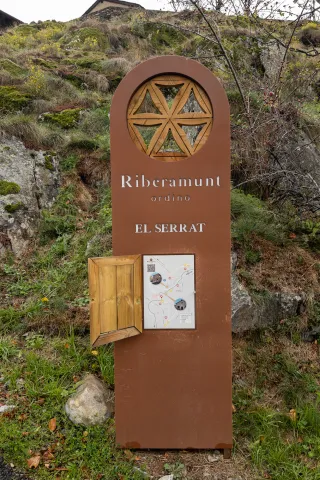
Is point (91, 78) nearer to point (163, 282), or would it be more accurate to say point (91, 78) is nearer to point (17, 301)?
point (17, 301)

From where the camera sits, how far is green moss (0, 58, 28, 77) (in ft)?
32.6

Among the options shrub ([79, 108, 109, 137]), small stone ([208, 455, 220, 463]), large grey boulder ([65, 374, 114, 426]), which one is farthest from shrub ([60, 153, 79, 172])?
small stone ([208, 455, 220, 463])

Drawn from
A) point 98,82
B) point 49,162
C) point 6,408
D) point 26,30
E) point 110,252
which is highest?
point 26,30

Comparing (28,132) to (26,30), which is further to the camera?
(26,30)

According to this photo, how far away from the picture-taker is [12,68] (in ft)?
33.2

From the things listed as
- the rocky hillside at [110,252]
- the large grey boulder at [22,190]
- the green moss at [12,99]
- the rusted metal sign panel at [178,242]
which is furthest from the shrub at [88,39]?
the rusted metal sign panel at [178,242]

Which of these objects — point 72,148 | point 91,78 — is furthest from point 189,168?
point 91,78

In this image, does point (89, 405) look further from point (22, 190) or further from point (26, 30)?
point (26, 30)

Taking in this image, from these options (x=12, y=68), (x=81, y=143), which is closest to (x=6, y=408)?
(x=81, y=143)

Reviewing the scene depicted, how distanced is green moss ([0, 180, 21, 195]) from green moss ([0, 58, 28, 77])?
513 centimetres

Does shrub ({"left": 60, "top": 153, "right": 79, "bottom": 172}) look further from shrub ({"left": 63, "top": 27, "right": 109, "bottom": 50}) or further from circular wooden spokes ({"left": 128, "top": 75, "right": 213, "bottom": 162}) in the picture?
shrub ({"left": 63, "top": 27, "right": 109, "bottom": 50})

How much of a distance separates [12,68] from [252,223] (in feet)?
28.0

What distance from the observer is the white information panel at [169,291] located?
3.12 m

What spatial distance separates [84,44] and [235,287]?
43.5ft
